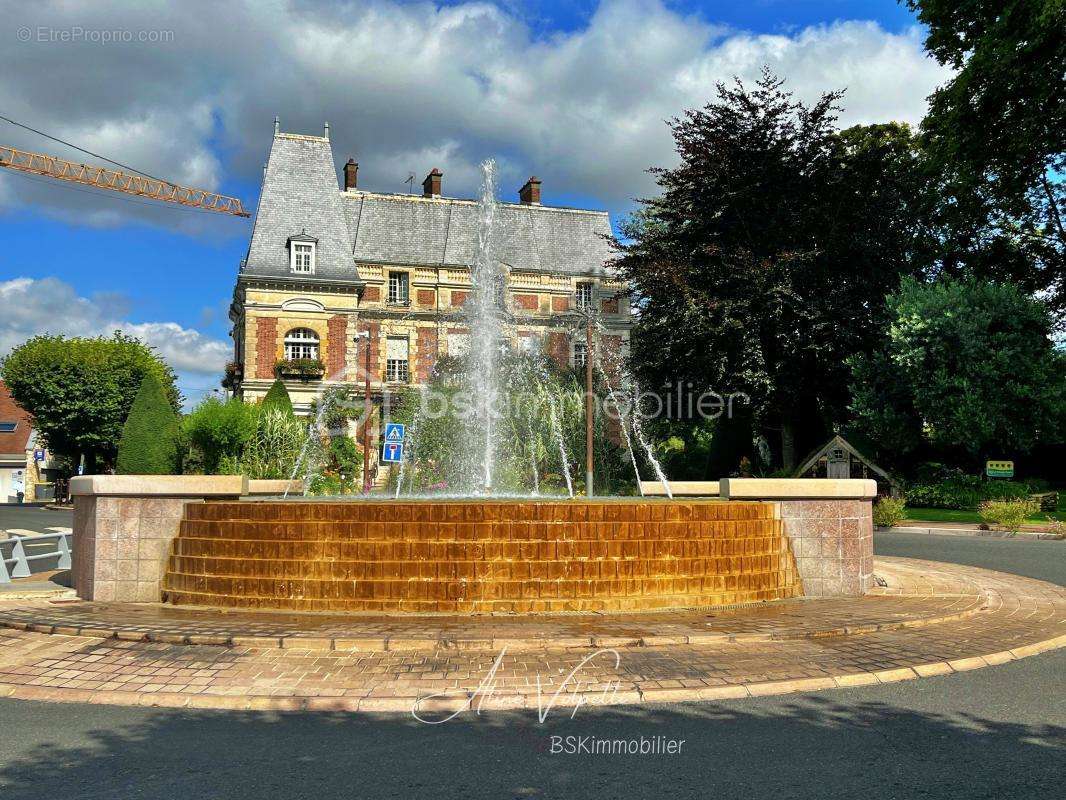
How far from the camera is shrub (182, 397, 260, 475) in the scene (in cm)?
3269

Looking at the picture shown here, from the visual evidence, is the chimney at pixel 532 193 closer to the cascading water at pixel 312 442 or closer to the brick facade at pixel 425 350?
the brick facade at pixel 425 350

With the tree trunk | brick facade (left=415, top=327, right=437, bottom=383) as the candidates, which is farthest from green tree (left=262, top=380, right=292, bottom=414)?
the tree trunk

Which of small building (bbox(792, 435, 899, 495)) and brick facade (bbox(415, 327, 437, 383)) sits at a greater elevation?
brick facade (bbox(415, 327, 437, 383))

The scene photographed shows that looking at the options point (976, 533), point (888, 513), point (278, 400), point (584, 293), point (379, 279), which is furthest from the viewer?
point (584, 293)

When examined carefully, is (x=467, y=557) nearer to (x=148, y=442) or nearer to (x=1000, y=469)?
(x=1000, y=469)

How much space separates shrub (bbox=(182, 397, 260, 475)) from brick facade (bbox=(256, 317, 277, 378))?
1486cm

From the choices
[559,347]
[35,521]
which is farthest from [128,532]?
[559,347]

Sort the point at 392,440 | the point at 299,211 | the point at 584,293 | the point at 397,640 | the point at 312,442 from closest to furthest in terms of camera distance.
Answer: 1. the point at 397,640
2. the point at 392,440
3. the point at 312,442
4. the point at 299,211
5. the point at 584,293

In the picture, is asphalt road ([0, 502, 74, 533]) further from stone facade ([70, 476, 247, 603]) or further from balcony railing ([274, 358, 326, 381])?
stone facade ([70, 476, 247, 603])

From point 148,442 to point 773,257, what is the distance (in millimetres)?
26781

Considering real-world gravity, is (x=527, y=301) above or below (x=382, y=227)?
below

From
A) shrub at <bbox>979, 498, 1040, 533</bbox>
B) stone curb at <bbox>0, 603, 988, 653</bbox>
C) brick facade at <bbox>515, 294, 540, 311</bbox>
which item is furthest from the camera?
brick facade at <bbox>515, 294, 540, 311</bbox>

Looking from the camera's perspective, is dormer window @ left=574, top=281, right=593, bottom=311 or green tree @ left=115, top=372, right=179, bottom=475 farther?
dormer window @ left=574, top=281, right=593, bottom=311

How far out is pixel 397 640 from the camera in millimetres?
8156
